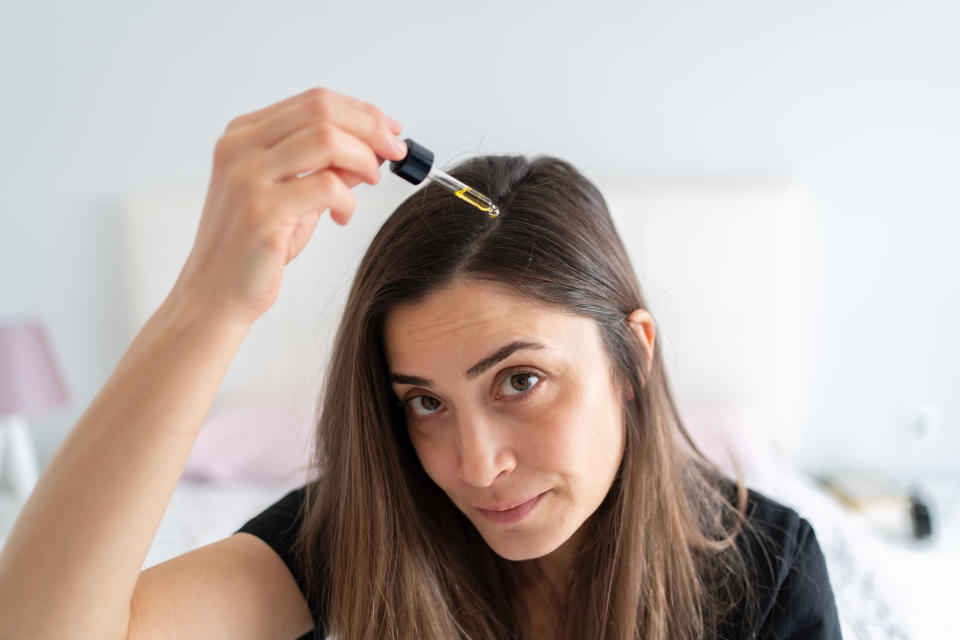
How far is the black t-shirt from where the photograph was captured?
2.97 ft

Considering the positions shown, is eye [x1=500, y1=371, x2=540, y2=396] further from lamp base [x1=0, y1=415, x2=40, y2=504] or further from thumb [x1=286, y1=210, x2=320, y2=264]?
Result: lamp base [x1=0, y1=415, x2=40, y2=504]

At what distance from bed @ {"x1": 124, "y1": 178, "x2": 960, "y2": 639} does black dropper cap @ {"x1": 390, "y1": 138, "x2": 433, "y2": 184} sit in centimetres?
120

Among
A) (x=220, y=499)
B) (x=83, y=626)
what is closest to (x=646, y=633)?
(x=83, y=626)

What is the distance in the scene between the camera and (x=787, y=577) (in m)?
0.95

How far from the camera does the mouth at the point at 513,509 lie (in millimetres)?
835

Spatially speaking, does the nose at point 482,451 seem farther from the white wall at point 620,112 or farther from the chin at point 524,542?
the white wall at point 620,112

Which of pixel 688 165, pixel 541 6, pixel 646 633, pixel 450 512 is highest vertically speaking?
pixel 541 6

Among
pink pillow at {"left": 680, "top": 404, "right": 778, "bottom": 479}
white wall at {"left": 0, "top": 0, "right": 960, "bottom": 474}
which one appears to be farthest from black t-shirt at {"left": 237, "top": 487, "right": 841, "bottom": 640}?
white wall at {"left": 0, "top": 0, "right": 960, "bottom": 474}

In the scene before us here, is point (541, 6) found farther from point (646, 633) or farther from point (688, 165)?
point (646, 633)

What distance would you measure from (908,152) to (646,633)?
1.74m

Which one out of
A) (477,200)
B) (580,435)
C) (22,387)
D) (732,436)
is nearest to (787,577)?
(580,435)

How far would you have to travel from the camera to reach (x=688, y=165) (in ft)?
6.88

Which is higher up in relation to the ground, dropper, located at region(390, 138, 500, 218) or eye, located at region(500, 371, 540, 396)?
dropper, located at region(390, 138, 500, 218)

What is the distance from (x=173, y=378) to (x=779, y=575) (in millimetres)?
810
